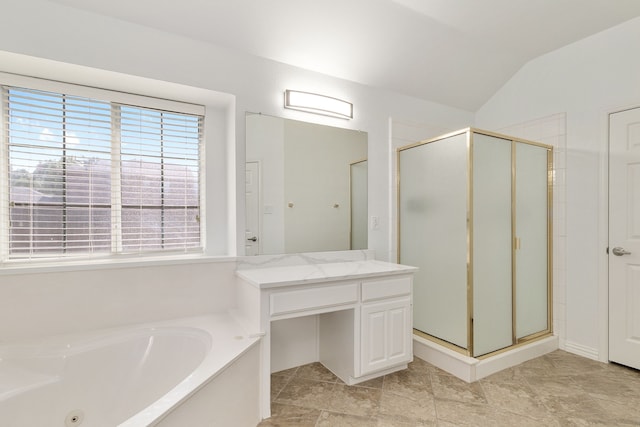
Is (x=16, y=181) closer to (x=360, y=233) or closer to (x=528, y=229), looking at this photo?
(x=360, y=233)

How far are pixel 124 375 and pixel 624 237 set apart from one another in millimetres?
3458

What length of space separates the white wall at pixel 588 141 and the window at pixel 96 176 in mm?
3021

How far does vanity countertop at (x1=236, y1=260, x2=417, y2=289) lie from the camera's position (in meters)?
1.76

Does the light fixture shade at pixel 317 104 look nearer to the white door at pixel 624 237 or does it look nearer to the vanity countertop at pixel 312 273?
the vanity countertop at pixel 312 273

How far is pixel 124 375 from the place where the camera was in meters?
1.62

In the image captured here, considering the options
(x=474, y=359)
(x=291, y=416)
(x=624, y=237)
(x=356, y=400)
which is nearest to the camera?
(x=291, y=416)

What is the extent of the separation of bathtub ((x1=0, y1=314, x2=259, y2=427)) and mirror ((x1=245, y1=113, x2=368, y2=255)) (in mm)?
707

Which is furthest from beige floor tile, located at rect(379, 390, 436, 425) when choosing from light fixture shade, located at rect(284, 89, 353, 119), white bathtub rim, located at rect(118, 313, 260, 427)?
light fixture shade, located at rect(284, 89, 353, 119)

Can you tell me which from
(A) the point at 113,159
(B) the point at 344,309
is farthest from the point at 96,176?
(B) the point at 344,309

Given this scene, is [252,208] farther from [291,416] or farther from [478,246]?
[478,246]

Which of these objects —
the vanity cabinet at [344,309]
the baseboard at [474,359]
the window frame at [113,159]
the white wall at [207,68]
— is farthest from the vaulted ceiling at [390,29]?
the baseboard at [474,359]

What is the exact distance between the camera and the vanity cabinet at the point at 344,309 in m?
1.73

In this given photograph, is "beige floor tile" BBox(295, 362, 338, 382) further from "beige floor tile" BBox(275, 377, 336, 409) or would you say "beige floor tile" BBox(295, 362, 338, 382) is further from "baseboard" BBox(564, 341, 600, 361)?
"baseboard" BBox(564, 341, 600, 361)

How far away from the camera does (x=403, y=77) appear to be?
264cm
